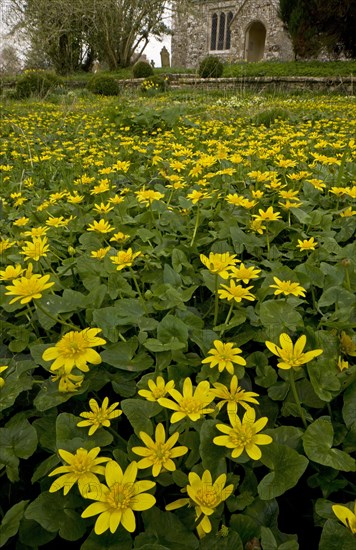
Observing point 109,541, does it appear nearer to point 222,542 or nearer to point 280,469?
point 222,542

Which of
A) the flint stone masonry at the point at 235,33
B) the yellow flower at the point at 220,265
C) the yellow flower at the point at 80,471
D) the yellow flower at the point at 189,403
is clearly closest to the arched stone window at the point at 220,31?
the flint stone masonry at the point at 235,33

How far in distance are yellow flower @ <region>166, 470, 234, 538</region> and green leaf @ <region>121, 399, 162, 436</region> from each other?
152mm

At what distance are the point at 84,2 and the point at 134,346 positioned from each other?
65.5 ft

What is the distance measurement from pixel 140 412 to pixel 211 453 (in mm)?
167

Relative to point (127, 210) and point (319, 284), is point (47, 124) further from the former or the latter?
point (319, 284)

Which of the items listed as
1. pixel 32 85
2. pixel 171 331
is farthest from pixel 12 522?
pixel 32 85

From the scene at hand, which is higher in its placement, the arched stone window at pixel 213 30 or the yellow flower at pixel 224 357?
the arched stone window at pixel 213 30

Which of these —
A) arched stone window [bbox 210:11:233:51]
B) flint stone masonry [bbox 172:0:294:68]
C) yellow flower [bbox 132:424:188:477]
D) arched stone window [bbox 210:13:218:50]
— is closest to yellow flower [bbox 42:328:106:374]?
yellow flower [bbox 132:424:188:477]

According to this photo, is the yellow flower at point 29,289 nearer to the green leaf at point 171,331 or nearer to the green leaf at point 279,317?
the green leaf at point 171,331

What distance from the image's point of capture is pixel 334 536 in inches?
26.5

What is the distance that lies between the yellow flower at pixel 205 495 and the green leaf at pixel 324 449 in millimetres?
180

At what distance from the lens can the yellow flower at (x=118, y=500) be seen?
635 millimetres

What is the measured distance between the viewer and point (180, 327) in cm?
104

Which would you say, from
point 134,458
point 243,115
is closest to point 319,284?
point 134,458
